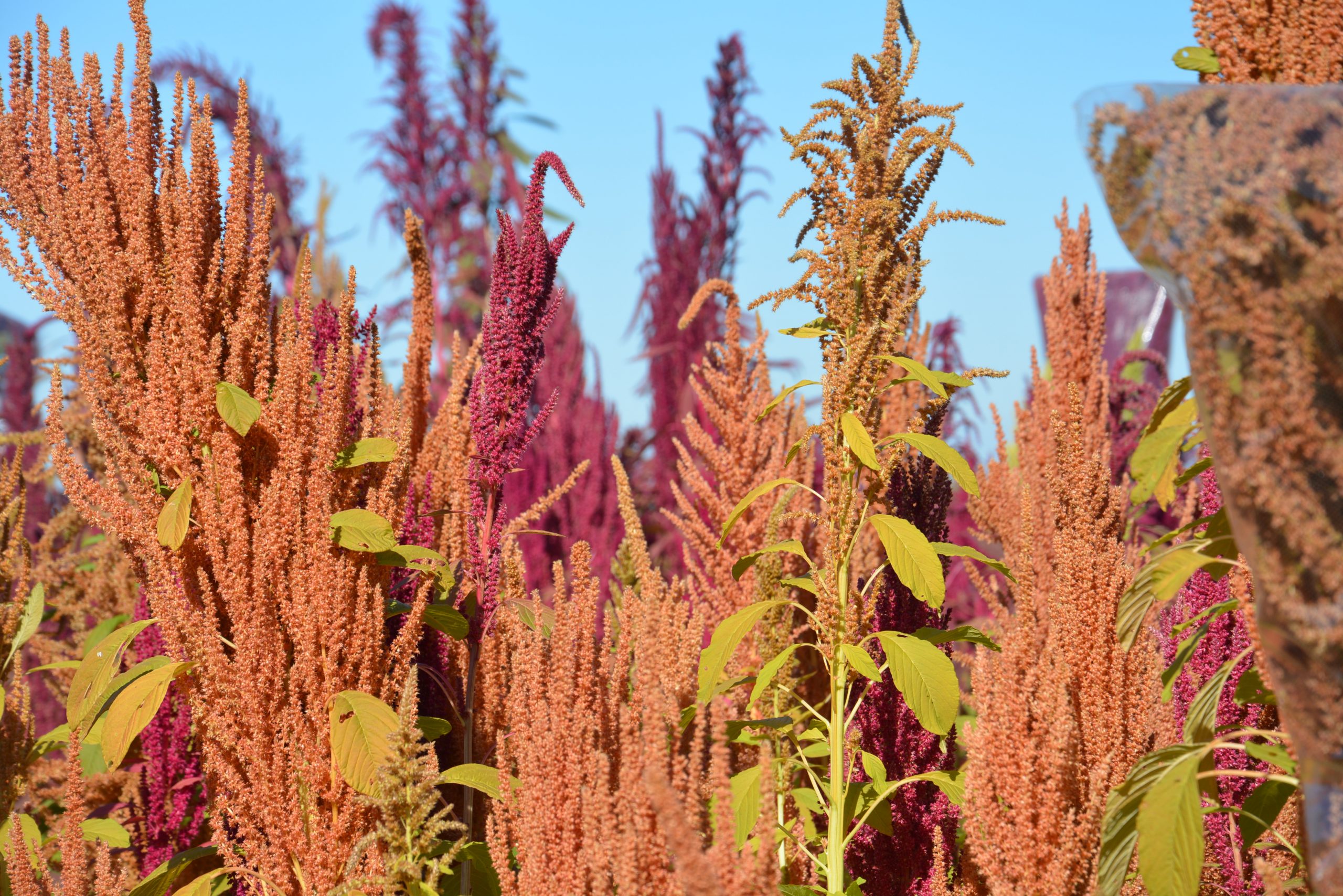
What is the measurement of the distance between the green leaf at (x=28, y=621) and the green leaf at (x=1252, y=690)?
2758mm

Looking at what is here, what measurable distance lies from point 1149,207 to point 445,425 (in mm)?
1834

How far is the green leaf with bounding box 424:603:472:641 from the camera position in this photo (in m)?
1.91

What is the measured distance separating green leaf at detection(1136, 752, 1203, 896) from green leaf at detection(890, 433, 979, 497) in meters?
0.59

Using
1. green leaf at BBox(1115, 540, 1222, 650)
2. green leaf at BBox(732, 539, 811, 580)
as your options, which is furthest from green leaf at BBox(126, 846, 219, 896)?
green leaf at BBox(1115, 540, 1222, 650)

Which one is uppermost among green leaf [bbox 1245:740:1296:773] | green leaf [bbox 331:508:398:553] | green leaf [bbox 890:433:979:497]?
green leaf [bbox 890:433:979:497]

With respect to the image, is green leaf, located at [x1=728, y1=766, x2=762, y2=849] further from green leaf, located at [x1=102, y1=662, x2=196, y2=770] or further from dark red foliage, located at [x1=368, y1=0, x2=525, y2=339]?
dark red foliage, located at [x1=368, y1=0, x2=525, y2=339]

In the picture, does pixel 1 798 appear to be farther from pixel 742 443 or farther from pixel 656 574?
pixel 742 443

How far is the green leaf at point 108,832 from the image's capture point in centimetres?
232

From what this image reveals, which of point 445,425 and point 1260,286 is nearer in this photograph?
point 1260,286

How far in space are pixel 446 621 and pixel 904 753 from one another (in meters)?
1.10

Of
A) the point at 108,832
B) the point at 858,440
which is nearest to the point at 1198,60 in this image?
the point at 858,440

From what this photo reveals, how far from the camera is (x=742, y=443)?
3090 mm

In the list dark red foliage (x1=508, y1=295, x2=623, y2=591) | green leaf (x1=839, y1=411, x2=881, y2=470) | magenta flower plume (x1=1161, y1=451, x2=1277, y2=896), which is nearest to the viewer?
green leaf (x1=839, y1=411, x2=881, y2=470)

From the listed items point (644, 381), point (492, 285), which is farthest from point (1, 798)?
point (644, 381)
